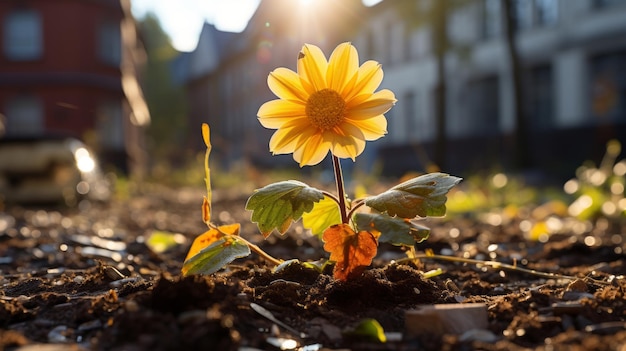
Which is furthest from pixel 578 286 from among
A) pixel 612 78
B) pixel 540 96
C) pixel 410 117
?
pixel 410 117

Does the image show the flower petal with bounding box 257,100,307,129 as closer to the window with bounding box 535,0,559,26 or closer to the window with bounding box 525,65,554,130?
the window with bounding box 525,65,554,130

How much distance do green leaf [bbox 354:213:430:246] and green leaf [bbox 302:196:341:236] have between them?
0.20 metres

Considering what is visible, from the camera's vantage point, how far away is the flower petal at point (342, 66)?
6.00 ft

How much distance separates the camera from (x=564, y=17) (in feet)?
63.4

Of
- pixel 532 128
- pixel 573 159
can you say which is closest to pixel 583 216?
pixel 573 159

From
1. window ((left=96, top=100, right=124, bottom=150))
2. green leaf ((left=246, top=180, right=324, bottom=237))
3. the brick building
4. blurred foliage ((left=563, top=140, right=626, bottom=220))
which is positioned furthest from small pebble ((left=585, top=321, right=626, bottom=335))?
window ((left=96, top=100, right=124, bottom=150))

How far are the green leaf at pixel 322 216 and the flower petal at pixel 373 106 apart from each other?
0.93ft

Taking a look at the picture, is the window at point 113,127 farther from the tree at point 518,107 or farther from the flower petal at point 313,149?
the flower petal at point 313,149

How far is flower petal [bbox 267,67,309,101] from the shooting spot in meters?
1.84

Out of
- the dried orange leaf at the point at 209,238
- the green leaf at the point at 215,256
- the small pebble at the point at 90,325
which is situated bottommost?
the small pebble at the point at 90,325

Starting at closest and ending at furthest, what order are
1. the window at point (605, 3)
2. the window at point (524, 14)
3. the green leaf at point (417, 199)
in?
the green leaf at point (417, 199), the window at point (605, 3), the window at point (524, 14)

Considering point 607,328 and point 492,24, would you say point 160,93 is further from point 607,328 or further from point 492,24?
point 607,328

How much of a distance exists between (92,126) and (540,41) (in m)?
12.7

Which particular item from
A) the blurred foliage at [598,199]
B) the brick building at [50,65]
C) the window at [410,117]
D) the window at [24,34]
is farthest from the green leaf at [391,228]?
the window at [410,117]
